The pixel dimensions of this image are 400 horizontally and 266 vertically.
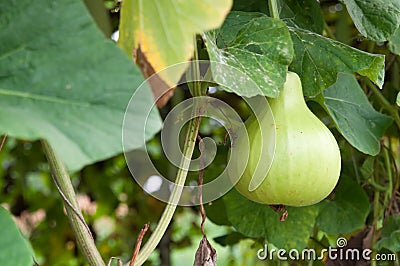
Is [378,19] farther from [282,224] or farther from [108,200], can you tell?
[108,200]

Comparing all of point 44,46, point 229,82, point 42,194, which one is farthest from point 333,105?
point 42,194

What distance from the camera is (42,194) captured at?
2.01 meters

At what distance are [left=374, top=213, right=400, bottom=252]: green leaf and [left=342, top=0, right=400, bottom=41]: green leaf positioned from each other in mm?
352

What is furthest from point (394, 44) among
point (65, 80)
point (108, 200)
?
point (108, 200)

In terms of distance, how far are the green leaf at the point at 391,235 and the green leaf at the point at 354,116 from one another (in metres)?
0.18

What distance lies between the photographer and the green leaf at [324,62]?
0.67 metres

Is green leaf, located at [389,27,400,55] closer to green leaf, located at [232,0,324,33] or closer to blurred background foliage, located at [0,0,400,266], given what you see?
green leaf, located at [232,0,324,33]

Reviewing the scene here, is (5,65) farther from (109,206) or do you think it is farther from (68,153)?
(109,206)

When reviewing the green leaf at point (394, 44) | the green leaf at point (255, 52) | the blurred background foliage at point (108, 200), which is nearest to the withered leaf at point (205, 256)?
the green leaf at point (255, 52)

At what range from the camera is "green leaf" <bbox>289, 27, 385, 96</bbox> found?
2.20 feet

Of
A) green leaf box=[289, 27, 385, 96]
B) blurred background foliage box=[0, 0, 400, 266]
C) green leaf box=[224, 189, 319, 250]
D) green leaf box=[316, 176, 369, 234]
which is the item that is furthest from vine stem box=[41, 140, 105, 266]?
blurred background foliage box=[0, 0, 400, 266]

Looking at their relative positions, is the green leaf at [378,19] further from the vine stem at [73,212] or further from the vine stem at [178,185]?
the vine stem at [73,212]

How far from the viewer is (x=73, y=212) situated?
54 cm

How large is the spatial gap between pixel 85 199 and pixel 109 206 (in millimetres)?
109
